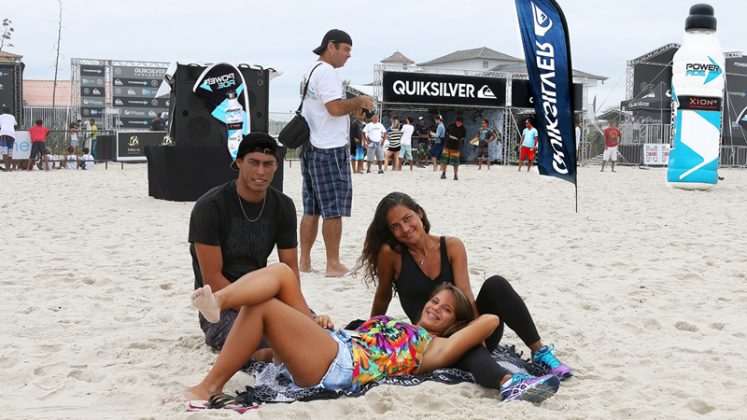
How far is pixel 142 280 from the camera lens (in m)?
5.31

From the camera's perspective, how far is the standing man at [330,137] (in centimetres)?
533

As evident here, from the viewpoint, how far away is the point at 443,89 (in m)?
26.2

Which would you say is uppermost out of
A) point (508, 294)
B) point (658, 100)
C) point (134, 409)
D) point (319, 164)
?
point (658, 100)

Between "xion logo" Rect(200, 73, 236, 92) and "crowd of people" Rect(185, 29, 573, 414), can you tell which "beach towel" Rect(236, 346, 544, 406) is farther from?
"xion logo" Rect(200, 73, 236, 92)

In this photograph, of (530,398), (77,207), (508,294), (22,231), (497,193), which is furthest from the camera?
(497,193)

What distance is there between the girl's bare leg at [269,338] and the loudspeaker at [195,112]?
7.41 m

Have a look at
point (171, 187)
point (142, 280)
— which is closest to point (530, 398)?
point (142, 280)

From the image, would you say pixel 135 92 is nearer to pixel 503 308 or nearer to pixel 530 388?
pixel 503 308

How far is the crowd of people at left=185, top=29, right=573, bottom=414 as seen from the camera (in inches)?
111

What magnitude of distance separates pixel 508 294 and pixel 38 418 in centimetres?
193

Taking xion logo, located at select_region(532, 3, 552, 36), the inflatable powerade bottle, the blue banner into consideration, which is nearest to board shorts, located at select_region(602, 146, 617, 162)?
the inflatable powerade bottle

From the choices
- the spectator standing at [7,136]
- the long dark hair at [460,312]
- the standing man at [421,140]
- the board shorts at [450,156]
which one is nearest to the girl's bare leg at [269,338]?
the long dark hair at [460,312]

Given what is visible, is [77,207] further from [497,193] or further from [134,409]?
[134,409]

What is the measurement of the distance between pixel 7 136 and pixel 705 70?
1519 cm
